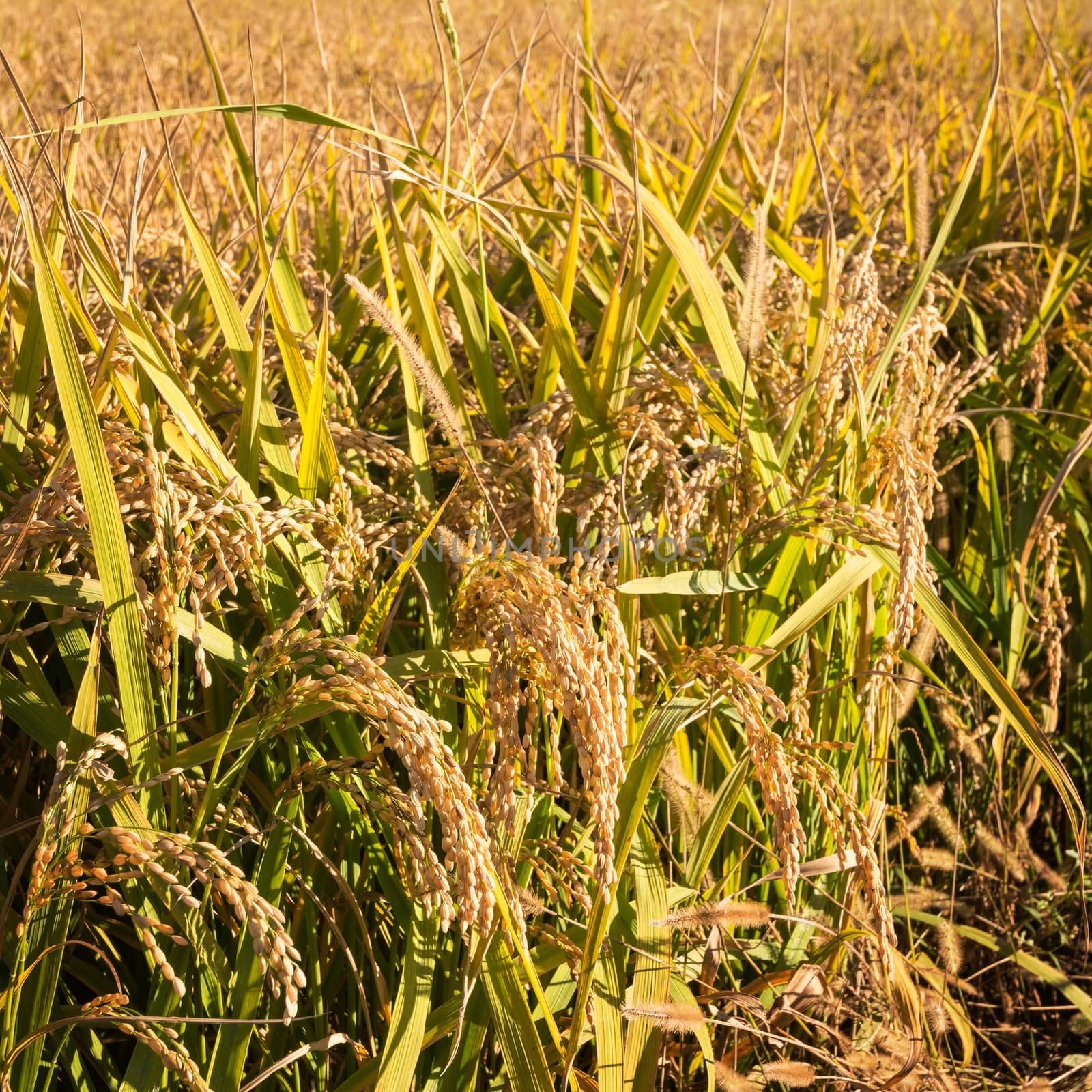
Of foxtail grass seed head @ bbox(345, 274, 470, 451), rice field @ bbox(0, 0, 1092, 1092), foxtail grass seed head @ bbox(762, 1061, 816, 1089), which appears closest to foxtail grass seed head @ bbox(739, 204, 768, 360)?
rice field @ bbox(0, 0, 1092, 1092)

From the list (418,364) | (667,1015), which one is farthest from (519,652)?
(667,1015)

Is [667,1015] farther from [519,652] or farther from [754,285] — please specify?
[754,285]

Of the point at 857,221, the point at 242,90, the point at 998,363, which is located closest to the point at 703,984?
the point at 998,363

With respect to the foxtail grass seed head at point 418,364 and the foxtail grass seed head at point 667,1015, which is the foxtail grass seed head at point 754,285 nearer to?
the foxtail grass seed head at point 418,364

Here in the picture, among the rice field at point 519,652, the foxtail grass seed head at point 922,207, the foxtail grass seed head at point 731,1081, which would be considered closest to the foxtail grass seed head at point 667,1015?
the rice field at point 519,652

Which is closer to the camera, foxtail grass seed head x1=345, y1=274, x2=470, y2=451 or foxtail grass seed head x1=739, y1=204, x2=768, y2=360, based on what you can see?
foxtail grass seed head x1=345, y1=274, x2=470, y2=451

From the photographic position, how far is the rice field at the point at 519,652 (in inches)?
32.2

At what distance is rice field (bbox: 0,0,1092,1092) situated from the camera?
82 centimetres

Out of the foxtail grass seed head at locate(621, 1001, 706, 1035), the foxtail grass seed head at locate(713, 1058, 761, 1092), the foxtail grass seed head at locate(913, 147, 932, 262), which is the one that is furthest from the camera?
the foxtail grass seed head at locate(913, 147, 932, 262)

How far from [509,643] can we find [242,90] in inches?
172

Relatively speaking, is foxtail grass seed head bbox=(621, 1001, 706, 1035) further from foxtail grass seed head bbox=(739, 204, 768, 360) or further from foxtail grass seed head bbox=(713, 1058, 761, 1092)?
foxtail grass seed head bbox=(739, 204, 768, 360)

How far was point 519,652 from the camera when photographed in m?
0.82

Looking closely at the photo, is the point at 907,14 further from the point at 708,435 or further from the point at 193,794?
the point at 193,794

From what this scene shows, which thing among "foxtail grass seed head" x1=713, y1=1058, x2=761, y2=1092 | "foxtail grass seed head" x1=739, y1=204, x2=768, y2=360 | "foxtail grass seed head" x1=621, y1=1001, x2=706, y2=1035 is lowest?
"foxtail grass seed head" x1=713, y1=1058, x2=761, y2=1092
